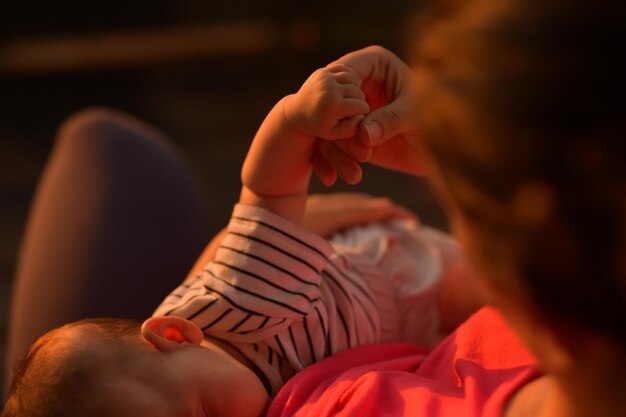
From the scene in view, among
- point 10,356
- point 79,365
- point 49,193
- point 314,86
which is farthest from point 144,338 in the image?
point 49,193

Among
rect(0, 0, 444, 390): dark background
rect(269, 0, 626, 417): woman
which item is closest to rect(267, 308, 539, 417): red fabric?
rect(269, 0, 626, 417): woman

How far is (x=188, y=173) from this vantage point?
122 centimetres

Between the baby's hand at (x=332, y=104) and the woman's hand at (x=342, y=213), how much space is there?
28 centimetres

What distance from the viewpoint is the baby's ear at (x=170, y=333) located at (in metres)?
0.74

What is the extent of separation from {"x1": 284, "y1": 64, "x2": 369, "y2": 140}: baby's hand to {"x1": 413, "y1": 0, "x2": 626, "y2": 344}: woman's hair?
0.67ft

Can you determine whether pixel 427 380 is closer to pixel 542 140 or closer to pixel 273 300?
pixel 273 300

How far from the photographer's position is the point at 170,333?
76cm

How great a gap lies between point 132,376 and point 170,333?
6 cm

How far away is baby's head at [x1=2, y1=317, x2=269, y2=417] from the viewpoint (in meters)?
0.70

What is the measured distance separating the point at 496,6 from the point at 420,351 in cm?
49

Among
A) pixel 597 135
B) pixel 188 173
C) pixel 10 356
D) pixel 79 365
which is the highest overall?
pixel 597 135

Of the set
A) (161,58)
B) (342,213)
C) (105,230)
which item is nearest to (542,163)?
(342,213)

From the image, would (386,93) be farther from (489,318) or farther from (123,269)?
(123,269)

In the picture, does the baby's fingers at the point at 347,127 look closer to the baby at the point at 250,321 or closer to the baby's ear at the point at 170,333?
the baby at the point at 250,321
